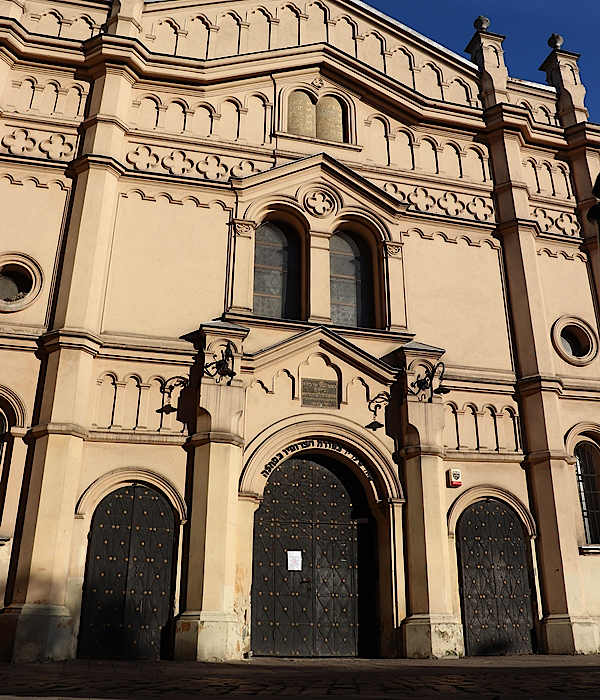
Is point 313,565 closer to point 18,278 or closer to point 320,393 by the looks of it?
point 320,393

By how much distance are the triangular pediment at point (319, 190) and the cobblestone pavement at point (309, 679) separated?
8.34 m

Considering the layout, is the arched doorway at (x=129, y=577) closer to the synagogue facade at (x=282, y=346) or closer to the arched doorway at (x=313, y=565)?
the synagogue facade at (x=282, y=346)

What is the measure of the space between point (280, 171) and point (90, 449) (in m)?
6.64

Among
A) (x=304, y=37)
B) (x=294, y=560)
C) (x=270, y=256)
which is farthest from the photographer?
(x=304, y=37)

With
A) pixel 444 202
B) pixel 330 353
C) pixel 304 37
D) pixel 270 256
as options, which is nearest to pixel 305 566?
pixel 330 353

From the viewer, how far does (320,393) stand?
1207cm

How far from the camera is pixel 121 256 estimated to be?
40.8 ft

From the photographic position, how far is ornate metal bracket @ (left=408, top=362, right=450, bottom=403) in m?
12.1

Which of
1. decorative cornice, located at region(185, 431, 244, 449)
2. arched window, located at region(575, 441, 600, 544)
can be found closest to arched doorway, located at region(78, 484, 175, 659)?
decorative cornice, located at region(185, 431, 244, 449)

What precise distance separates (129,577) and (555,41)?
15873mm

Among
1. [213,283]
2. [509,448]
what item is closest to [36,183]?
[213,283]

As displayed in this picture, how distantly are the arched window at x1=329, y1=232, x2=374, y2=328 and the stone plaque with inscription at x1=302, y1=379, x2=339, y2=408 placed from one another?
151cm

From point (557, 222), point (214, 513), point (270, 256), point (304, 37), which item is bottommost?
point (214, 513)

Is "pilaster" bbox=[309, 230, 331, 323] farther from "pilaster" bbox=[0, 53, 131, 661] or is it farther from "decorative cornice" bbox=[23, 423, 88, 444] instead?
"decorative cornice" bbox=[23, 423, 88, 444]
